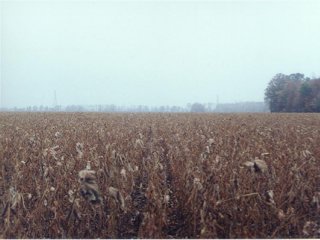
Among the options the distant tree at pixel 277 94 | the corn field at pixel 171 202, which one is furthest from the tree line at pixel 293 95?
the corn field at pixel 171 202

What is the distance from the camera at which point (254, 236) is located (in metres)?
3.05

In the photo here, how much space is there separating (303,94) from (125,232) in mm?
58408

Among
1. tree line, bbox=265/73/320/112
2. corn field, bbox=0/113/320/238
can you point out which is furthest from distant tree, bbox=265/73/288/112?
corn field, bbox=0/113/320/238

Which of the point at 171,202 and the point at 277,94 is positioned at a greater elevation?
the point at 277,94

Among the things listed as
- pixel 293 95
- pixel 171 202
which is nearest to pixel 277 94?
pixel 293 95

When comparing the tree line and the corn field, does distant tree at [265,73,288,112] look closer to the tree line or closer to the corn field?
the tree line

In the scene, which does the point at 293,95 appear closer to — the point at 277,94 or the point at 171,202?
the point at 277,94

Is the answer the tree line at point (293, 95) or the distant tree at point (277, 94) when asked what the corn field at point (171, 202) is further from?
the distant tree at point (277, 94)

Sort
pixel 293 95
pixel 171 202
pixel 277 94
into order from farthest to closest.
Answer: pixel 277 94, pixel 293 95, pixel 171 202

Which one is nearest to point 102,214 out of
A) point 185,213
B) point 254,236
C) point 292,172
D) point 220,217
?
point 185,213

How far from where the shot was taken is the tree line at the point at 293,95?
52938mm

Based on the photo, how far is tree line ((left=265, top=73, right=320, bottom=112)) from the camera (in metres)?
52.9

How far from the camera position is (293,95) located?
57562 millimetres

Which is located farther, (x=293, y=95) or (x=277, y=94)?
(x=277, y=94)
